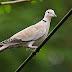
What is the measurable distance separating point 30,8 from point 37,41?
27.0ft

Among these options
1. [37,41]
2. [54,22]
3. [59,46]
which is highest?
[37,41]

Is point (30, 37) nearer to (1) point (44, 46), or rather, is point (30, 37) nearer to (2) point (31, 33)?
(2) point (31, 33)

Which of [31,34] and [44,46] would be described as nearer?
[31,34]

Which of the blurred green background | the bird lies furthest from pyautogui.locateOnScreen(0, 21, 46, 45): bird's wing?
the blurred green background

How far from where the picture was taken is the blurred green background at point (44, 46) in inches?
529

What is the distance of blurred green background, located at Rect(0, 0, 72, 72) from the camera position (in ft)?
44.1

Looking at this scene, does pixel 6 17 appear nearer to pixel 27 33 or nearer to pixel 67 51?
pixel 67 51

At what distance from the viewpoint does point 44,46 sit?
14.1 m

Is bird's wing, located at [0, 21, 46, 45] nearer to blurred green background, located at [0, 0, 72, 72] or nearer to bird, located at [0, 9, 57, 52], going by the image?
bird, located at [0, 9, 57, 52]

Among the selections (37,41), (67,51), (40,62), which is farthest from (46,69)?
(37,41)

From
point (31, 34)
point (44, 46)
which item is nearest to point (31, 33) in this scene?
point (31, 34)

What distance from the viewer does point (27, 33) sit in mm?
6629

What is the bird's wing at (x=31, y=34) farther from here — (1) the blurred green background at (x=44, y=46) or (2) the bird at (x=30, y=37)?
(1) the blurred green background at (x=44, y=46)

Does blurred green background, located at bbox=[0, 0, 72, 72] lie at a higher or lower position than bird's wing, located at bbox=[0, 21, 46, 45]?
lower
